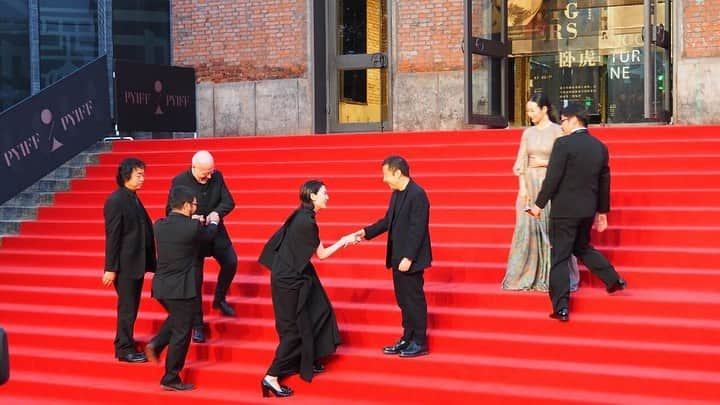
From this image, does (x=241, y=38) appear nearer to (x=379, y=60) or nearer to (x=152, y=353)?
(x=379, y=60)

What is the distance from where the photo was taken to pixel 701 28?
13.5 m

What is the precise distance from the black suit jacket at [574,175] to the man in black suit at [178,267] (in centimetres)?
279

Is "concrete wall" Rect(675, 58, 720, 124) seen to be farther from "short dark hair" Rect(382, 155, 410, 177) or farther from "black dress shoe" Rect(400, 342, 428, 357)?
"black dress shoe" Rect(400, 342, 428, 357)

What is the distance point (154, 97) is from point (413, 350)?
334 inches

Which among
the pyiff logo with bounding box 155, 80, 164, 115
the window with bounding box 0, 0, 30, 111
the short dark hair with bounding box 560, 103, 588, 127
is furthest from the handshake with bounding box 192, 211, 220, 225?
the window with bounding box 0, 0, 30, 111

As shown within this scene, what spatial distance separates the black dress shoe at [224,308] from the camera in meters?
9.02

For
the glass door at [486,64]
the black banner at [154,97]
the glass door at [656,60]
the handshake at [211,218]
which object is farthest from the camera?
the black banner at [154,97]

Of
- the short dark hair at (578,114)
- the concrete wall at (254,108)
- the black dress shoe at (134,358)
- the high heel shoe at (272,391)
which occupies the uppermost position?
the concrete wall at (254,108)

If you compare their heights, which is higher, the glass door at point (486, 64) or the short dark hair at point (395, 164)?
the glass door at point (486, 64)

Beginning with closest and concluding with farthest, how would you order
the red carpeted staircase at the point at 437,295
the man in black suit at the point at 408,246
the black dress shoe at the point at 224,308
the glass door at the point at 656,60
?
the red carpeted staircase at the point at 437,295
the man in black suit at the point at 408,246
the black dress shoe at the point at 224,308
the glass door at the point at 656,60

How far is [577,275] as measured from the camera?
332 inches

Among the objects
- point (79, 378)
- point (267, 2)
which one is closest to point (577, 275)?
point (79, 378)

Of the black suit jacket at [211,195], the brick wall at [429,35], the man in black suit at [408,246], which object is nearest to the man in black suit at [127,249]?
the black suit jacket at [211,195]

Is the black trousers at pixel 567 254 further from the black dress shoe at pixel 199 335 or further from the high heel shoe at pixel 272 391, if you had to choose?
the black dress shoe at pixel 199 335
